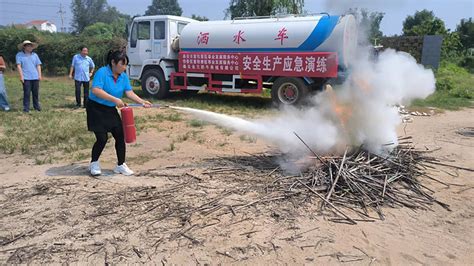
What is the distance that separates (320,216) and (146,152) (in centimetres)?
348

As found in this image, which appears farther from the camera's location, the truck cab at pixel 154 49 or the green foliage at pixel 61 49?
the green foliage at pixel 61 49

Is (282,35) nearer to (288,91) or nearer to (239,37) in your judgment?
(239,37)

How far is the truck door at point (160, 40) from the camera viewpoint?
13.2 meters

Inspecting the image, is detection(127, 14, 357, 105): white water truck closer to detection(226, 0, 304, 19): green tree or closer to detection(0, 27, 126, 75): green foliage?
detection(226, 0, 304, 19): green tree

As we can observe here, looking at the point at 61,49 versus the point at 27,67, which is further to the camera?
the point at 61,49

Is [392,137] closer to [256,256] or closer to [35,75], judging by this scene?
[256,256]

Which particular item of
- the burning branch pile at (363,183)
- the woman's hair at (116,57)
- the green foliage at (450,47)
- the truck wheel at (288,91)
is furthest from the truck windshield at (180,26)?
the green foliage at (450,47)

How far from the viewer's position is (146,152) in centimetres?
653

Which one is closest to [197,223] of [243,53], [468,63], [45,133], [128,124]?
[128,124]

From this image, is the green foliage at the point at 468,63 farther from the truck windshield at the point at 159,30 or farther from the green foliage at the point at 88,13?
the green foliage at the point at 88,13

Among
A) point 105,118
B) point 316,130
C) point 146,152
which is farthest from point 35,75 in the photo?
point 316,130

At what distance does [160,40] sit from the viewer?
13266mm

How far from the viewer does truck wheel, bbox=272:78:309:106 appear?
37.6ft

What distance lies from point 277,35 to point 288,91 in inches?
66.3
